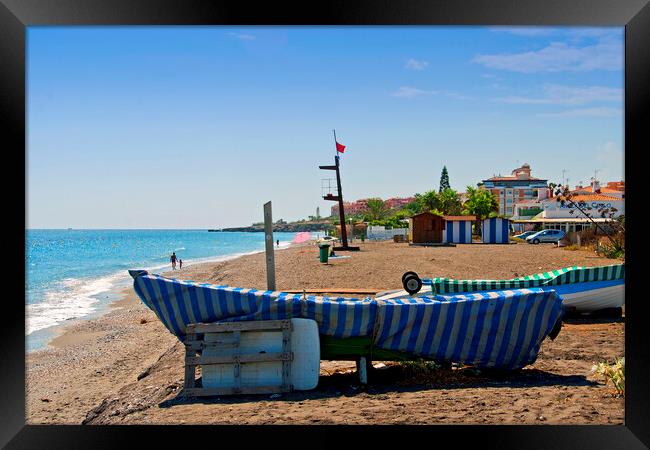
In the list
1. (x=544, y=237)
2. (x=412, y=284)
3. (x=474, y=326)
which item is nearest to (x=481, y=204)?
(x=544, y=237)

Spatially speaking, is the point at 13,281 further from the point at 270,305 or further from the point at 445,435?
the point at 445,435

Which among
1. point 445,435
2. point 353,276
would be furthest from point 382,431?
point 353,276

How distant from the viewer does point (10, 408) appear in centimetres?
352

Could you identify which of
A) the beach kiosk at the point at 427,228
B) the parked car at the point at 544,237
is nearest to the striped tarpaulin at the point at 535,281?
the beach kiosk at the point at 427,228

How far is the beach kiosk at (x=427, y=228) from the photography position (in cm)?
3338

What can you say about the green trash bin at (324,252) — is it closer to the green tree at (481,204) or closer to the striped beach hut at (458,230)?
the striped beach hut at (458,230)

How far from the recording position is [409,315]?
5184mm

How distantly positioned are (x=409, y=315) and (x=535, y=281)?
3.40 meters

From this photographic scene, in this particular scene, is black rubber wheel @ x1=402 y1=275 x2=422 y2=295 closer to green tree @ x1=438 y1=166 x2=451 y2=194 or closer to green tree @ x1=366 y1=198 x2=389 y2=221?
green tree @ x1=366 y1=198 x2=389 y2=221

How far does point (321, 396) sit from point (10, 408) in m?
2.35

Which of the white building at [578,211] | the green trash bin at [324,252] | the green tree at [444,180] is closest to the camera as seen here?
the green trash bin at [324,252]

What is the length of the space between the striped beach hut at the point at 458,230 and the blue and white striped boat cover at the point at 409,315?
95.2 ft

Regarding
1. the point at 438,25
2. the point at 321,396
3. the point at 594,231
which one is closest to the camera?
the point at 438,25

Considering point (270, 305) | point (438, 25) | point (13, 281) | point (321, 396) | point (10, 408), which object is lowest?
point (321, 396)
